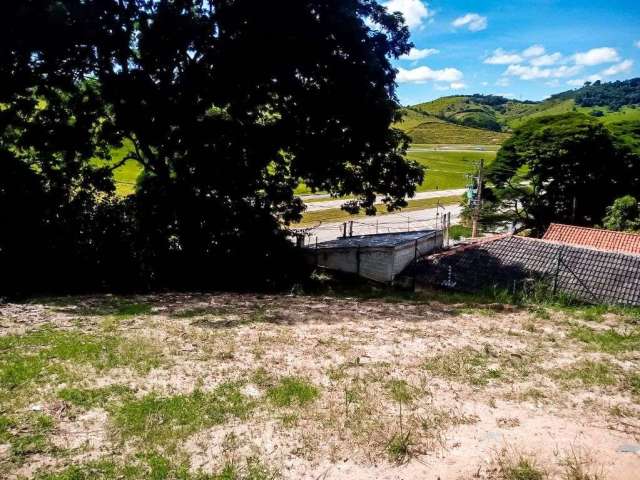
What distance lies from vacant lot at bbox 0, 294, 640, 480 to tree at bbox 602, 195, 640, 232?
23556 millimetres

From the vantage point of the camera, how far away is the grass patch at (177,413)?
5230 mm

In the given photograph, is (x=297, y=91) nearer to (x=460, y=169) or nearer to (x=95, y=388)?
(x=95, y=388)

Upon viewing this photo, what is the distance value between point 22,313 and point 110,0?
769 centimetres

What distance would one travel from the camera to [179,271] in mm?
13883

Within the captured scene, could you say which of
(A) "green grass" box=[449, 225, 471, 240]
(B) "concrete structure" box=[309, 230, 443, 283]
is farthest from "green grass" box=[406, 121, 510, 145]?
(B) "concrete structure" box=[309, 230, 443, 283]

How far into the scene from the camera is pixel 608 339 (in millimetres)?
8531

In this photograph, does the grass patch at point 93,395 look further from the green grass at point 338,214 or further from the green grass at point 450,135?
the green grass at point 450,135

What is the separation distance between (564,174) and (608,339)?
27.9m

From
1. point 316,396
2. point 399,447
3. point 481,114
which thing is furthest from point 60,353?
point 481,114

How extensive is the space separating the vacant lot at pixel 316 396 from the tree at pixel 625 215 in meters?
23.6

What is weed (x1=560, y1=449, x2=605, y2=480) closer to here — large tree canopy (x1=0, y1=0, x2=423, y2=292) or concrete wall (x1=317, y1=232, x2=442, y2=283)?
large tree canopy (x1=0, y1=0, x2=423, y2=292)

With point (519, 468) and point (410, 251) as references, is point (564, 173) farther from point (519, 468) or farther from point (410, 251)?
point (519, 468)

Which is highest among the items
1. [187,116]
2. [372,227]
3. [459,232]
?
[187,116]

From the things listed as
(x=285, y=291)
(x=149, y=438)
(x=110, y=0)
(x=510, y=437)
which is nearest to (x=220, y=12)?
(x=110, y=0)
